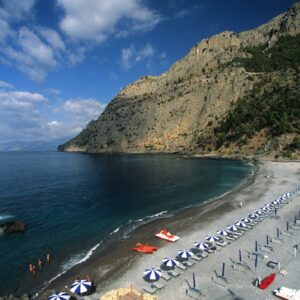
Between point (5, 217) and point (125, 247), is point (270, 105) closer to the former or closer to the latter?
point (125, 247)

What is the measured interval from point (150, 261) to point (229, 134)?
126m

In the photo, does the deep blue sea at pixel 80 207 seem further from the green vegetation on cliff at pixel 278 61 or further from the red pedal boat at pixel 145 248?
the green vegetation on cliff at pixel 278 61

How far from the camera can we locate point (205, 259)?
30078 mm

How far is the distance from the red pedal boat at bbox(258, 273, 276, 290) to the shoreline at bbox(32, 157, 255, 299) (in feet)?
42.3

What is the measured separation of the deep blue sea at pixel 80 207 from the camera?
33719 millimetres

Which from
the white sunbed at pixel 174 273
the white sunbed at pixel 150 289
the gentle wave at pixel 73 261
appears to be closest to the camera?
the white sunbed at pixel 150 289

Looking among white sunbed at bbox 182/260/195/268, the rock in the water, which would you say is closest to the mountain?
white sunbed at bbox 182/260/195/268

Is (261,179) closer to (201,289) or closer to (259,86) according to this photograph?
(201,289)

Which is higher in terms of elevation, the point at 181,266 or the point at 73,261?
the point at 181,266

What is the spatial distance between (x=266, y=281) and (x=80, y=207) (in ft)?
129

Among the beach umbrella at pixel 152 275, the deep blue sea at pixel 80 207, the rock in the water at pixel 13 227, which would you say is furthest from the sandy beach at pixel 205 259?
the rock in the water at pixel 13 227

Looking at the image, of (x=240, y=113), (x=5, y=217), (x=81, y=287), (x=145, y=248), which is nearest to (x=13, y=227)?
(x=5, y=217)

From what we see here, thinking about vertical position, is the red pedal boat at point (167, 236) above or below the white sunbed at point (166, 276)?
above

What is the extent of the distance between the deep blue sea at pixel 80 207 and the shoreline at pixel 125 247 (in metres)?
1.62
